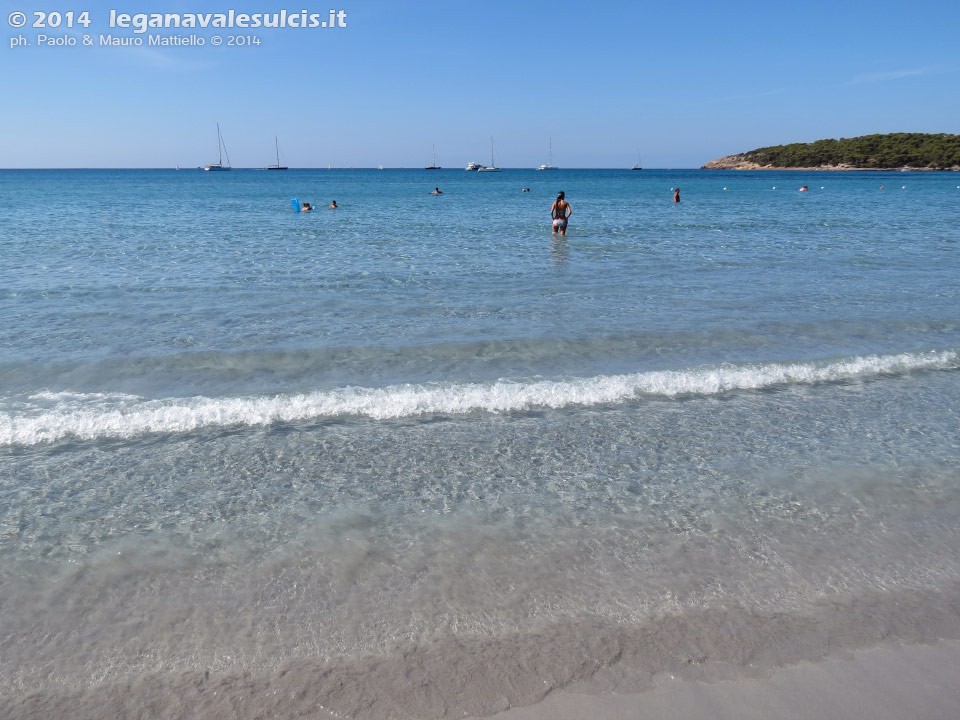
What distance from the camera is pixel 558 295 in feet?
44.7

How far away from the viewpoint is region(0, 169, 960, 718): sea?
11.7 ft

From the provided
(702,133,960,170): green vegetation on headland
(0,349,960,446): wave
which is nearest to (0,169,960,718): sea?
(0,349,960,446): wave

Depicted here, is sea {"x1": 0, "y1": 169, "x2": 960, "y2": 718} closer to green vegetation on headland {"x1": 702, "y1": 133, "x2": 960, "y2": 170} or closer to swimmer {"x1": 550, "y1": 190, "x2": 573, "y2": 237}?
swimmer {"x1": 550, "y1": 190, "x2": 573, "y2": 237}

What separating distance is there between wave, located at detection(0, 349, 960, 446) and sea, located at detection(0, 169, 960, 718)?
0.14 ft

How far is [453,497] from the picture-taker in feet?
17.5

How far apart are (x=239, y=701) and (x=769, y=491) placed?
420 cm

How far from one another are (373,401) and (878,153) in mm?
182477

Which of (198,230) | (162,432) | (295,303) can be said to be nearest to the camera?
(162,432)

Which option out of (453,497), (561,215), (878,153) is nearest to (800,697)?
(453,497)

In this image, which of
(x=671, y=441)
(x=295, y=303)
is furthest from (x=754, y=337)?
(x=295, y=303)

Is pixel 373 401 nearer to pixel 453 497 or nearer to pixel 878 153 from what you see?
pixel 453 497

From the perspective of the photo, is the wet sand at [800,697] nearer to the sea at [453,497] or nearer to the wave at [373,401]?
the sea at [453,497]

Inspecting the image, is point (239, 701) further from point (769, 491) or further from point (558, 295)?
point (558, 295)

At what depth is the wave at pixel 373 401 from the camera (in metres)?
6.64
